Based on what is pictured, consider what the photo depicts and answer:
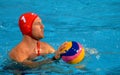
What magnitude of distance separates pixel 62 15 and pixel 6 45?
2502mm

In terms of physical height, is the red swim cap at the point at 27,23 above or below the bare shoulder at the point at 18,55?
above

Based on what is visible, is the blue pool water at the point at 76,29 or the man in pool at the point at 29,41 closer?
the man in pool at the point at 29,41

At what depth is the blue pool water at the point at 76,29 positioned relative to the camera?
230 inches

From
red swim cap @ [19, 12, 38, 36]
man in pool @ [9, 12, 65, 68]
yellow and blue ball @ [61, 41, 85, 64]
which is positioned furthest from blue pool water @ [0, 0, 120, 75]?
red swim cap @ [19, 12, 38, 36]

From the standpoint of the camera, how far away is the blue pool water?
5.84 m

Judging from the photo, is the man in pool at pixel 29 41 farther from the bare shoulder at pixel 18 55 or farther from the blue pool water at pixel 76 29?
the blue pool water at pixel 76 29

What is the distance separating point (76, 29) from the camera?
26.6 ft

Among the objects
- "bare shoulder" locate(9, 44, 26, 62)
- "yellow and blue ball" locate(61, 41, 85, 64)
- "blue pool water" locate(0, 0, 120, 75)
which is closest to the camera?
"yellow and blue ball" locate(61, 41, 85, 64)

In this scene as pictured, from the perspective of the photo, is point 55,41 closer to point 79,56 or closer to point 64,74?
A: point 64,74

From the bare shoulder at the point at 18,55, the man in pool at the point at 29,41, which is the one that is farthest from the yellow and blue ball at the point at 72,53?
the bare shoulder at the point at 18,55

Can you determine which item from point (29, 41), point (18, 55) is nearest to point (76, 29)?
point (29, 41)

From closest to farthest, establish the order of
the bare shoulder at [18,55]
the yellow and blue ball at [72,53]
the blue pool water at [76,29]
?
the yellow and blue ball at [72,53] → the bare shoulder at [18,55] → the blue pool water at [76,29]

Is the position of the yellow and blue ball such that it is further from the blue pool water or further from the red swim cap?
the red swim cap

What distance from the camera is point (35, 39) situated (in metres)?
5.43
